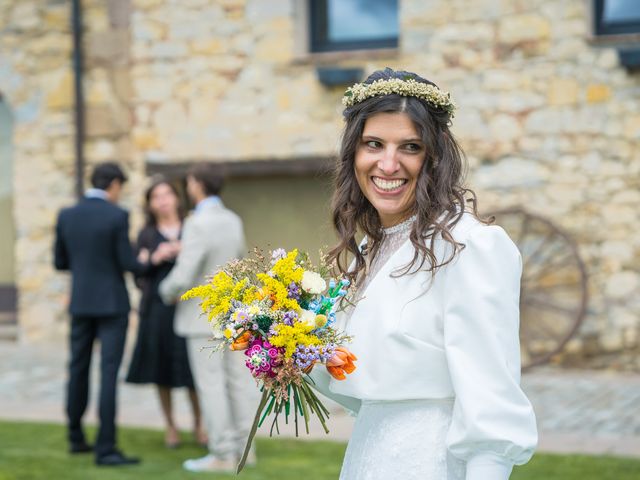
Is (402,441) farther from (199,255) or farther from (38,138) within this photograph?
(38,138)

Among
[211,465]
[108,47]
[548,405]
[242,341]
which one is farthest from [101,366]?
[108,47]

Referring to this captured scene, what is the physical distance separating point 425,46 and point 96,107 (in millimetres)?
3705

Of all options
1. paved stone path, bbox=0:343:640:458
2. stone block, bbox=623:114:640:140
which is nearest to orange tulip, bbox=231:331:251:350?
paved stone path, bbox=0:343:640:458

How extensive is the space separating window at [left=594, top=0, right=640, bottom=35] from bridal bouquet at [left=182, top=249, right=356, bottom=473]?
27.8ft

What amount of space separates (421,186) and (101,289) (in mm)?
4303

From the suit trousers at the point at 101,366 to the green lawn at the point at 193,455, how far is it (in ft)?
0.74

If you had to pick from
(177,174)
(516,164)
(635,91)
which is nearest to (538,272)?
(516,164)

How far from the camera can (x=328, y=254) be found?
280 cm

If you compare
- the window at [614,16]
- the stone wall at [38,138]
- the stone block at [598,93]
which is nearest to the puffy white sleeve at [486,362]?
the stone block at [598,93]

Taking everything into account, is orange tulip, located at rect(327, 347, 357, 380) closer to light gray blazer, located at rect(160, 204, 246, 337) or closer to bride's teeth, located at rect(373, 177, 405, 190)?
bride's teeth, located at rect(373, 177, 405, 190)

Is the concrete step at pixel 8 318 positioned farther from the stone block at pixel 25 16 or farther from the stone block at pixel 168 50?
the stone block at pixel 168 50

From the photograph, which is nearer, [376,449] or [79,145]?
[376,449]

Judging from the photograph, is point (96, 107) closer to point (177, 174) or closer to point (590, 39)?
point (177, 174)

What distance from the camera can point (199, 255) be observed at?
249 inches
